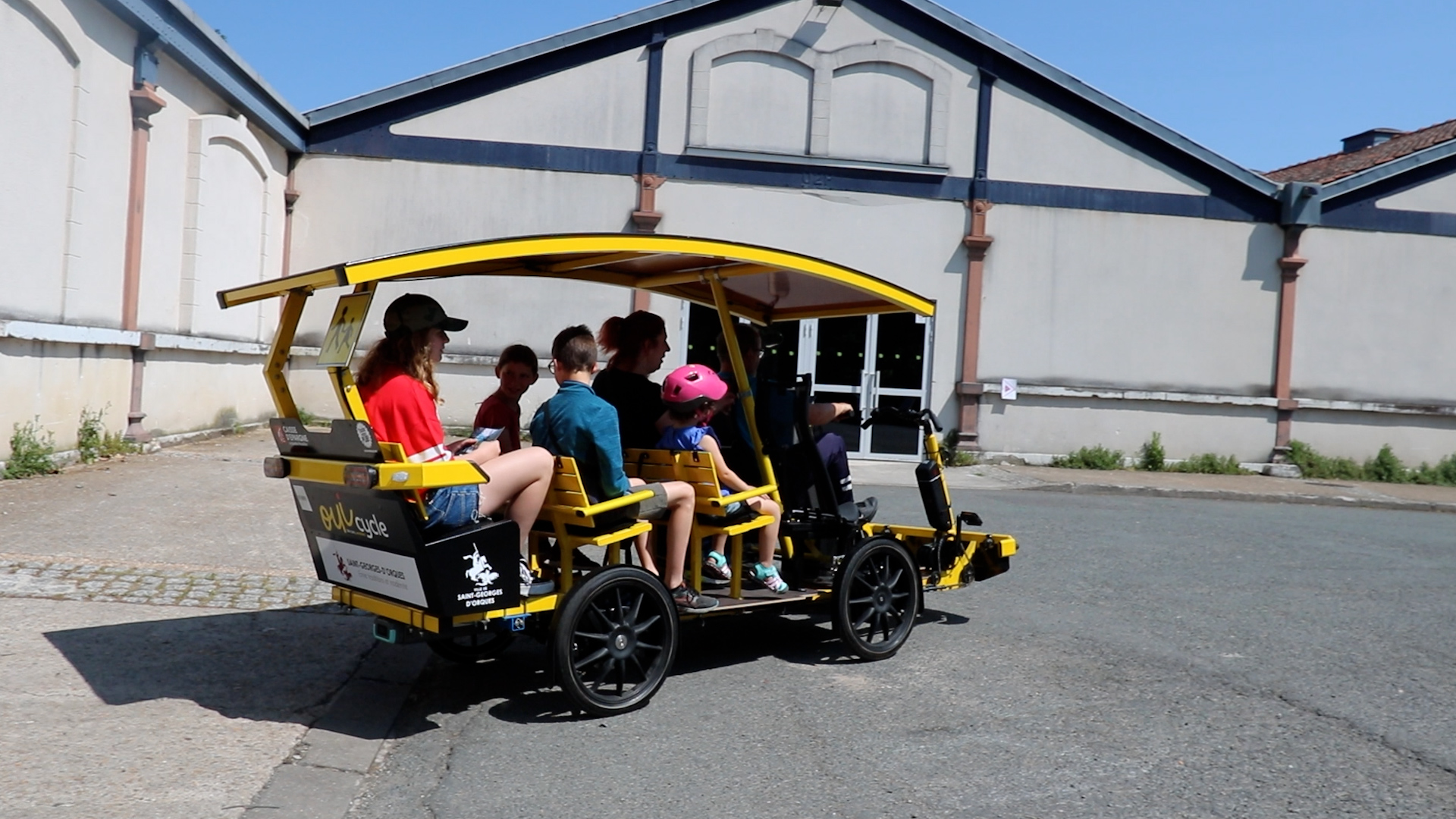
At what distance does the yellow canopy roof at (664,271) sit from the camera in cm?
479

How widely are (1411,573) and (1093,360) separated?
920 centimetres

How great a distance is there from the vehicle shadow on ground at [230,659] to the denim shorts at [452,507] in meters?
1.08

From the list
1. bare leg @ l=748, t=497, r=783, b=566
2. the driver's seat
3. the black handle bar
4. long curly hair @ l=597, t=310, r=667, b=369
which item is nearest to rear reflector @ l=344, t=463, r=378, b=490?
long curly hair @ l=597, t=310, r=667, b=369

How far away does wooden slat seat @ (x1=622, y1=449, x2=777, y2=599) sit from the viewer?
19.3ft

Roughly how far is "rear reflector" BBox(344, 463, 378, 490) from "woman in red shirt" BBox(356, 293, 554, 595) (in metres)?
0.27

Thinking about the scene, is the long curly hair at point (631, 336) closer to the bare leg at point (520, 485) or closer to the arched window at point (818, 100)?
the bare leg at point (520, 485)

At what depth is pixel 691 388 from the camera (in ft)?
19.6

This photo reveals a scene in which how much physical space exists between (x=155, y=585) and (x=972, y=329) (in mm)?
13497

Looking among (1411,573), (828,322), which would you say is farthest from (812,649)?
(828,322)

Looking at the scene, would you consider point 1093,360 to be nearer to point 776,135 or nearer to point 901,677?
point 776,135

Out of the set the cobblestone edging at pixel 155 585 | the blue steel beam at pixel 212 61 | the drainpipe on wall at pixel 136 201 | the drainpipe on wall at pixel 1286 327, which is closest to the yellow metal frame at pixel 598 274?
the cobblestone edging at pixel 155 585

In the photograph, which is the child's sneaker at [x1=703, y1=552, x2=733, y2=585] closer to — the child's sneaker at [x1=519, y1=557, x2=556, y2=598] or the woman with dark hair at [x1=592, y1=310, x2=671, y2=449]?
the woman with dark hair at [x1=592, y1=310, x2=671, y2=449]

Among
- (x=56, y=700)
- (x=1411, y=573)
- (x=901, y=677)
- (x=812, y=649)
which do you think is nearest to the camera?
(x=56, y=700)

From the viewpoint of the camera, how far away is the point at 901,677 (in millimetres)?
6098
